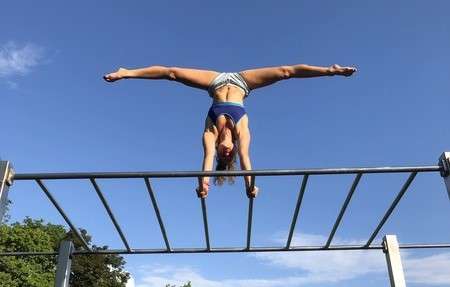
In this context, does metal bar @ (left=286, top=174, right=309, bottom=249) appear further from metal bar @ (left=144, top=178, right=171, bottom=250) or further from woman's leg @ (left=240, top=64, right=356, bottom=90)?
woman's leg @ (left=240, top=64, right=356, bottom=90)

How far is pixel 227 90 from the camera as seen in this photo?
5609 millimetres

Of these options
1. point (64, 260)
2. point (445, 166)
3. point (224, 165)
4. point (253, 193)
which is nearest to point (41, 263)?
point (64, 260)

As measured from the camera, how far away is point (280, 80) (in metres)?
5.45

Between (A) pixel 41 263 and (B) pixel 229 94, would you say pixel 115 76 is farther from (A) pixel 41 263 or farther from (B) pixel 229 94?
(A) pixel 41 263

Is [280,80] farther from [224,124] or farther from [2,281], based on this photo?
[2,281]

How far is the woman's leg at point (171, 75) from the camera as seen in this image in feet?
16.8

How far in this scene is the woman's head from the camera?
209 inches

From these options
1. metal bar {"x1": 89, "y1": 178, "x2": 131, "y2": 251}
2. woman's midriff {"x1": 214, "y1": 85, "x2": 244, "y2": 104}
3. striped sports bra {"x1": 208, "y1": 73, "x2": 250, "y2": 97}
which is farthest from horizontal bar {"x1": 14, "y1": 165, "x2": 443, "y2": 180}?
striped sports bra {"x1": 208, "y1": 73, "x2": 250, "y2": 97}

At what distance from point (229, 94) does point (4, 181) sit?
104 inches

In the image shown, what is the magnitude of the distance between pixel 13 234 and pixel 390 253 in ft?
106

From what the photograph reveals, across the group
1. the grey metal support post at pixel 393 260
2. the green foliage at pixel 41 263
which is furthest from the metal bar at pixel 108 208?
the green foliage at pixel 41 263

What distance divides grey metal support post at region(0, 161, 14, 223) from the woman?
1.51m

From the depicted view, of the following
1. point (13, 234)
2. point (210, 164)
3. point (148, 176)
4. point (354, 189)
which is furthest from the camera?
point (13, 234)

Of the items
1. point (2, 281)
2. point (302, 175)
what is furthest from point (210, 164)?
point (2, 281)
